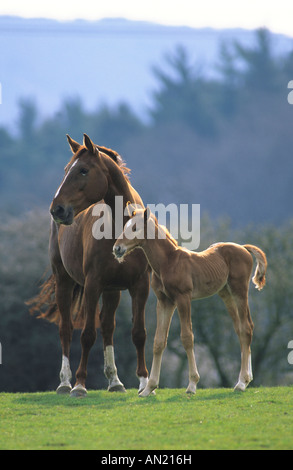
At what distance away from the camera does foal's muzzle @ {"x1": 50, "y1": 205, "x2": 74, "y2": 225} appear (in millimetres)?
9211

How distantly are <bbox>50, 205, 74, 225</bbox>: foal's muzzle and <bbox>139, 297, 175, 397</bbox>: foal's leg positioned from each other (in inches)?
66.1

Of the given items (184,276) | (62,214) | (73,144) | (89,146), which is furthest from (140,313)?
(73,144)

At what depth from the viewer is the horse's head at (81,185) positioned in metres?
9.26

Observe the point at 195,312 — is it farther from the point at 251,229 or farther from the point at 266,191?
the point at 266,191

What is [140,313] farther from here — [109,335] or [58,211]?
[58,211]

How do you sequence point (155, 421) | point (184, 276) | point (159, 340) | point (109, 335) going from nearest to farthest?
point (155, 421) → point (184, 276) → point (159, 340) → point (109, 335)

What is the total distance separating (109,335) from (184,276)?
2.63 meters

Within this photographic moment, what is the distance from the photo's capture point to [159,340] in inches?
356

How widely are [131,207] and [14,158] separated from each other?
44729 mm

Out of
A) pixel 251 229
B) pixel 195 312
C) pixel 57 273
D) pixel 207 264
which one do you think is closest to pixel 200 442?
pixel 207 264

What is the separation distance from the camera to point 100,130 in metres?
55.6

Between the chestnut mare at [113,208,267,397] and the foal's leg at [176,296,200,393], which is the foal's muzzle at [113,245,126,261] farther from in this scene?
the foal's leg at [176,296,200,393]

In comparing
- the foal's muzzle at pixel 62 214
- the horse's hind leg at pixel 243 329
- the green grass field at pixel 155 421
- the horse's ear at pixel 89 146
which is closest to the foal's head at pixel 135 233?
the foal's muzzle at pixel 62 214

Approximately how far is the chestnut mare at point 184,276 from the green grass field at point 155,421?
587 mm
